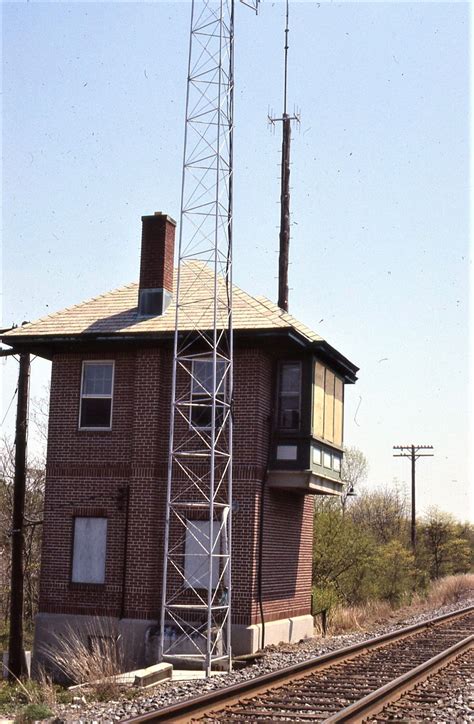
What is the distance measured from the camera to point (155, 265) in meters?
23.7

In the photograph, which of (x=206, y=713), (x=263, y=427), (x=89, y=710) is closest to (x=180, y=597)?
(x=263, y=427)

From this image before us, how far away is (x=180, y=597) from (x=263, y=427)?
4.10 m

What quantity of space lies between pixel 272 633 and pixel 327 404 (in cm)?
545

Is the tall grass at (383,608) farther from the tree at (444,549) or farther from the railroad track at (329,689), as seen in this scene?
the tree at (444,549)

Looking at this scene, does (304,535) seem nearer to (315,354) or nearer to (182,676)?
(315,354)

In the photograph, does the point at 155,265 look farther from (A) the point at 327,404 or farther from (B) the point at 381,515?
(B) the point at 381,515

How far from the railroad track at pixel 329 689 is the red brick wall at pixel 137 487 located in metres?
3.92

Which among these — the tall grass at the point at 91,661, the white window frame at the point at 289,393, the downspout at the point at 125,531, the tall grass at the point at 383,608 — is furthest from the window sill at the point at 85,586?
the tall grass at the point at 383,608

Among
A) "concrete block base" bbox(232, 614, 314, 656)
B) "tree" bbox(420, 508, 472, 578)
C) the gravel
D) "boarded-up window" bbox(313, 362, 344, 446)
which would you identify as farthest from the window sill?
"tree" bbox(420, 508, 472, 578)

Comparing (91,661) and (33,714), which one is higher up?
(91,661)

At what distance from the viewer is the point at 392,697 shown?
12.1 metres

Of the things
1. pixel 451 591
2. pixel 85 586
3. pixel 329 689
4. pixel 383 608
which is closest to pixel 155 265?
pixel 85 586

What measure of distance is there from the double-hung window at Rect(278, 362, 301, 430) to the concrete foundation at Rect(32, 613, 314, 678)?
448 cm

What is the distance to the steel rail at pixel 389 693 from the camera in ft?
34.9
